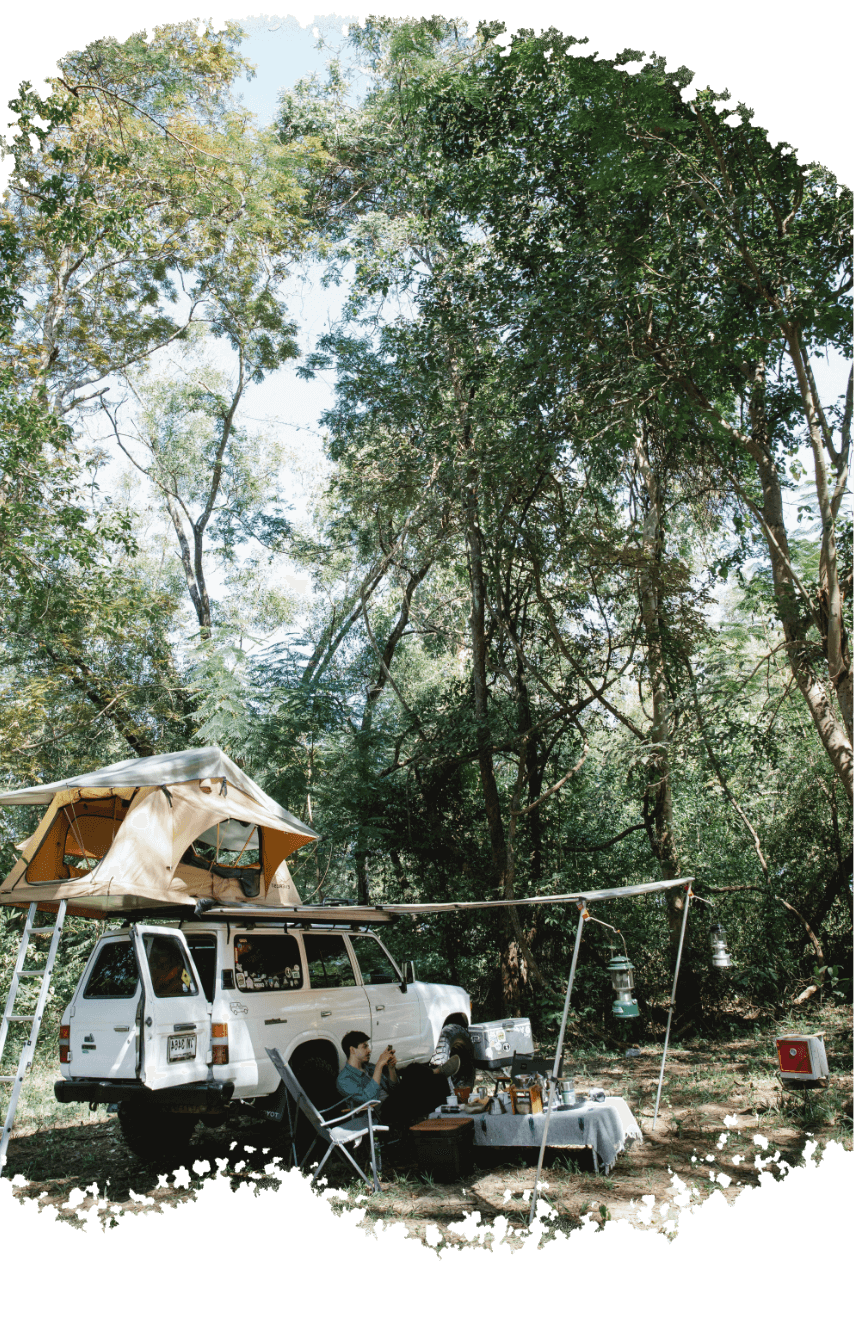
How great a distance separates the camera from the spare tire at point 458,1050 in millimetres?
8078

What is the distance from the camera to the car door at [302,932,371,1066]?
6.91 meters

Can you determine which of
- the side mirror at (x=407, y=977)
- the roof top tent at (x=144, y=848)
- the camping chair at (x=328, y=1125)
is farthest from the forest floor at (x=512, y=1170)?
the side mirror at (x=407, y=977)

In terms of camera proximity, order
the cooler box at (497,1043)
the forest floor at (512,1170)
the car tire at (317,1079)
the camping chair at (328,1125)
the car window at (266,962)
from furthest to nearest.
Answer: the cooler box at (497,1043), the car tire at (317,1079), the car window at (266,962), the camping chair at (328,1125), the forest floor at (512,1170)

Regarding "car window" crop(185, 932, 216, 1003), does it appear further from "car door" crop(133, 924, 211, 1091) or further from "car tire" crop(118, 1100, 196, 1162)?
"car tire" crop(118, 1100, 196, 1162)

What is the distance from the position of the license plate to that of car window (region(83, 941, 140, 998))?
0.46m

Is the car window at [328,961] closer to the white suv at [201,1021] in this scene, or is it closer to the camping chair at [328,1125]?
the white suv at [201,1021]

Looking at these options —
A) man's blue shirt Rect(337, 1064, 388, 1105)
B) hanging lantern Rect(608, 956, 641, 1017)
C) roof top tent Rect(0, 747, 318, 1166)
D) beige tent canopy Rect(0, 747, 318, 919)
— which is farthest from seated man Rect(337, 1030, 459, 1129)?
hanging lantern Rect(608, 956, 641, 1017)

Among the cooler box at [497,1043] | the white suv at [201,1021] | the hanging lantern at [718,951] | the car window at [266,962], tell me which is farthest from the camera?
the hanging lantern at [718,951]

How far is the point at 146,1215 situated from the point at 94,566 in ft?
26.0

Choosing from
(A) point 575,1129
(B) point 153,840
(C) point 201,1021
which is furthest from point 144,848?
(A) point 575,1129

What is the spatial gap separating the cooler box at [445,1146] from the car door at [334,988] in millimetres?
1190

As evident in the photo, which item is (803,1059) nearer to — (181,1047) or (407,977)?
(407,977)

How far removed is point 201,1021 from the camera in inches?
238

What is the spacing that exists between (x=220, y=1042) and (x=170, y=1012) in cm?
40
